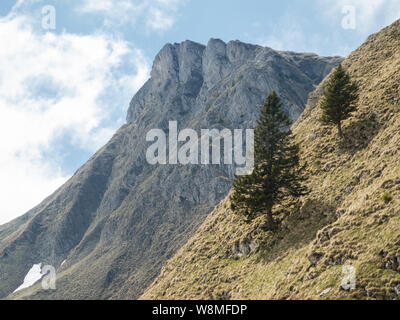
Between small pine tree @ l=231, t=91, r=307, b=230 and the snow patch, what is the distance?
190568mm

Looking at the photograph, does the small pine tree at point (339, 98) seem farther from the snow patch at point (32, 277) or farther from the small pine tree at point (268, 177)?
the snow patch at point (32, 277)

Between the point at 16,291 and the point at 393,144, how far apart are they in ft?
660

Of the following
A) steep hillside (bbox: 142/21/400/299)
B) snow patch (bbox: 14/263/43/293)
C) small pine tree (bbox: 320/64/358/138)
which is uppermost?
small pine tree (bbox: 320/64/358/138)

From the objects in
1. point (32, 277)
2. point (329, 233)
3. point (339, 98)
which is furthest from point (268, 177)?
point (32, 277)

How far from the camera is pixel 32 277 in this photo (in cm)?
18788

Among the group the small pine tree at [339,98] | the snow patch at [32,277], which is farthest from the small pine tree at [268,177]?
the snow patch at [32,277]

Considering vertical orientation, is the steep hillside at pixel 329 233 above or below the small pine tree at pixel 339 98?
below

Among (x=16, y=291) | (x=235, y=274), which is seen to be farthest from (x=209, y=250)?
(x=16, y=291)

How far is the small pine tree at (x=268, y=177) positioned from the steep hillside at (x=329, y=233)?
86.5 inches

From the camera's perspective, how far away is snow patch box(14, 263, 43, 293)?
17755cm

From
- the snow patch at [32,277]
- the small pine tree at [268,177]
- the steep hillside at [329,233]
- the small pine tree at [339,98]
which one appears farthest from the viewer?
the snow patch at [32,277]

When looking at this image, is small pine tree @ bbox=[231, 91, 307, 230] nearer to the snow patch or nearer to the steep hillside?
the steep hillside

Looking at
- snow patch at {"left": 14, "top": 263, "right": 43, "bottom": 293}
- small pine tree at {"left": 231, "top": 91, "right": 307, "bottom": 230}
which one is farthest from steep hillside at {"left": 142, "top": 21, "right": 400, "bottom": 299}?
snow patch at {"left": 14, "top": 263, "right": 43, "bottom": 293}

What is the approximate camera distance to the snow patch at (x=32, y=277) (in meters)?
178
